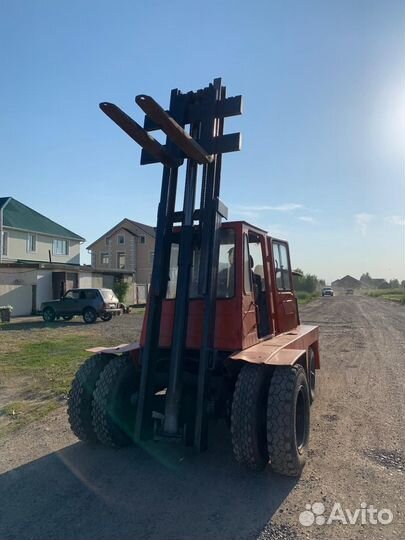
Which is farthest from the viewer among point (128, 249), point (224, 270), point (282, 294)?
point (128, 249)

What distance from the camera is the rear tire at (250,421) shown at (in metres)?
4.01

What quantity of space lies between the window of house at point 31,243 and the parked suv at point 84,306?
13.3m

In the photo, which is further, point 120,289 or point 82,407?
point 120,289

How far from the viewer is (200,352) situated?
446 cm

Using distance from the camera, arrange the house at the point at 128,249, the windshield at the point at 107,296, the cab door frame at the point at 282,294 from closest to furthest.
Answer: the cab door frame at the point at 282,294 → the windshield at the point at 107,296 → the house at the point at 128,249

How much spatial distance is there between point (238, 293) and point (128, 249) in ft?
140

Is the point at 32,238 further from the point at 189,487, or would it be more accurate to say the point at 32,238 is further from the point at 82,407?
the point at 189,487

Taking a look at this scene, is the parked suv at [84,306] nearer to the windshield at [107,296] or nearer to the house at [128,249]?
the windshield at [107,296]

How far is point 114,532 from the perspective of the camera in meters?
3.28

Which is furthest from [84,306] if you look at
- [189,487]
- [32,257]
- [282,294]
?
[189,487]

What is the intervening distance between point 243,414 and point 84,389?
1.90m

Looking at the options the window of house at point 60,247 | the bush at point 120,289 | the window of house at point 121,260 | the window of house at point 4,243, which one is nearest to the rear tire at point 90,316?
the bush at point 120,289

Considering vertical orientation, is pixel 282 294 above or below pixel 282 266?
below

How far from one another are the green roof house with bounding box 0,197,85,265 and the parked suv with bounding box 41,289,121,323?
1033 centimetres
